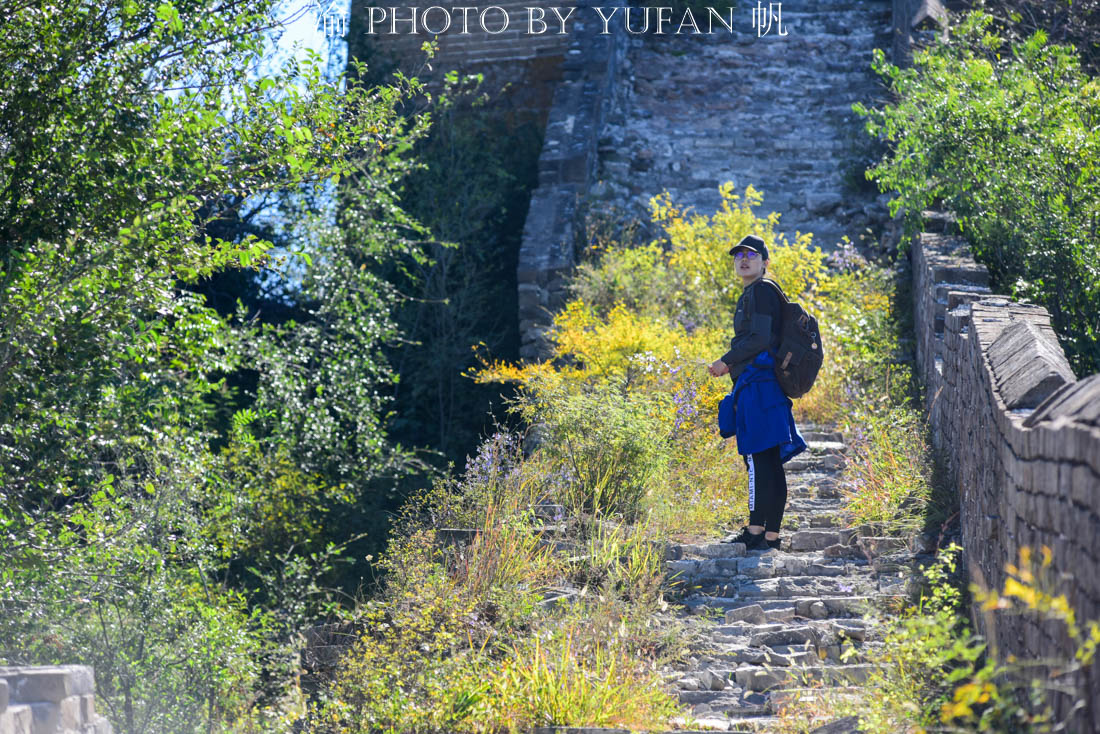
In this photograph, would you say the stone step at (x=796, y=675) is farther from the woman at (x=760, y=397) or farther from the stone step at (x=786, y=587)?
the woman at (x=760, y=397)

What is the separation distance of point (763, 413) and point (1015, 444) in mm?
2622

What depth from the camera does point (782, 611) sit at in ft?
20.4

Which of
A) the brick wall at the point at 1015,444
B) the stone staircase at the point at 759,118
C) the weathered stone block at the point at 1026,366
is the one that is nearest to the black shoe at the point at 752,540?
the brick wall at the point at 1015,444

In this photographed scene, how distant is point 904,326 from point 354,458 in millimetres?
5263

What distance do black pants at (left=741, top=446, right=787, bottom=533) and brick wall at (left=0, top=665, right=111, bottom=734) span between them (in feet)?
12.5

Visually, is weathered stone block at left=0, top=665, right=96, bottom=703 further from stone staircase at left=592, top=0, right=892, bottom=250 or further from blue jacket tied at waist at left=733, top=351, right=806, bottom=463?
stone staircase at left=592, top=0, right=892, bottom=250

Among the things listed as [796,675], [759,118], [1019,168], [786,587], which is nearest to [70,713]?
[796,675]

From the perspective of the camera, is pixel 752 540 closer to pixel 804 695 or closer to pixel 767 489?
pixel 767 489

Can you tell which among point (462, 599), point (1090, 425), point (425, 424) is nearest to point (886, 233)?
point (425, 424)

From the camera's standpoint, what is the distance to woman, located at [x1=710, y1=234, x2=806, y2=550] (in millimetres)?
6680

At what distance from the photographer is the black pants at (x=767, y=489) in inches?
265

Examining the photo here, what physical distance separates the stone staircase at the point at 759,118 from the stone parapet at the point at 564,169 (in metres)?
0.32

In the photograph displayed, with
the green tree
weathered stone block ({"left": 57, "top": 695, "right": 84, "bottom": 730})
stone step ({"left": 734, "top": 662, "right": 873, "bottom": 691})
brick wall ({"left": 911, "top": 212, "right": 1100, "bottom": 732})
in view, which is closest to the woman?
brick wall ({"left": 911, "top": 212, "right": 1100, "bottom": 732})

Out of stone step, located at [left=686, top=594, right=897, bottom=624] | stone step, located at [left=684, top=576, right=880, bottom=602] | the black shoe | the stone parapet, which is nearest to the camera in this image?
stone step, located at [left=686, top=594, right=897, bottom=624]
